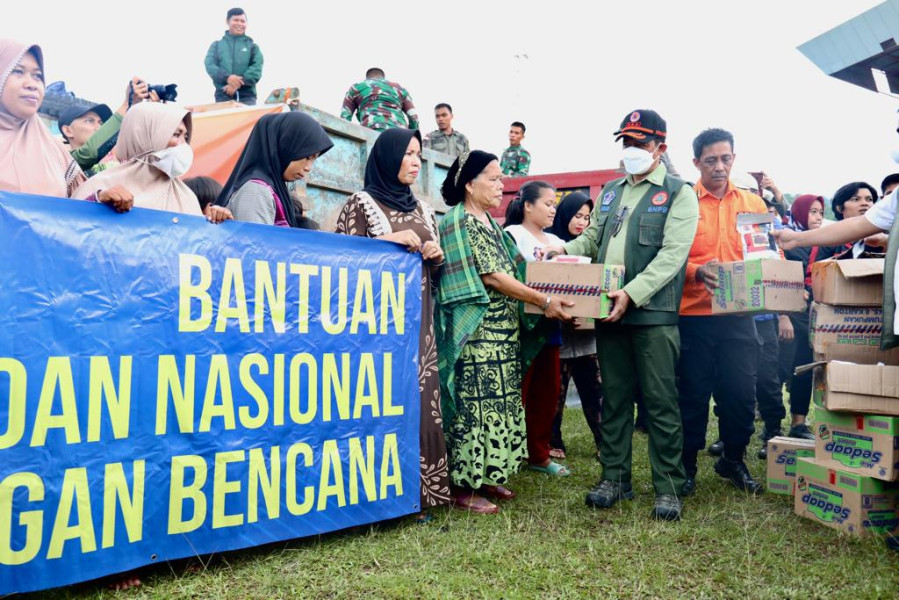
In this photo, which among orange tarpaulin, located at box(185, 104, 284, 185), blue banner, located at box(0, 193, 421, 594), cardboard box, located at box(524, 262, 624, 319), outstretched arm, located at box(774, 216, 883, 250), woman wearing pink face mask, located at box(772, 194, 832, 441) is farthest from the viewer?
orange tarpaulin, located at box(185, 104, 284, 185)

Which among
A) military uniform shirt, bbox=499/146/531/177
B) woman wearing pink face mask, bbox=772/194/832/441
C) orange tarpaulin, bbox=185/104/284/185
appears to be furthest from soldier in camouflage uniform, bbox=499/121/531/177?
orange tarpaulin, bbox=185/104/284/185

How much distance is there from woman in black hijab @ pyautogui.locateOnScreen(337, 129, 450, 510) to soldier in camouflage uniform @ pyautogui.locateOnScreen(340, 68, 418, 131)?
306cm

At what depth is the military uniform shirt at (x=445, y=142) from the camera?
8938 millimetres

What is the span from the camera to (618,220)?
3564mm

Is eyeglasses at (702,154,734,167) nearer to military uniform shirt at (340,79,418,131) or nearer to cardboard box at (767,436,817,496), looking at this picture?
cardboard box at (767,436,817,496)

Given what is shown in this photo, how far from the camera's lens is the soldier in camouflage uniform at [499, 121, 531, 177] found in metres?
9.74

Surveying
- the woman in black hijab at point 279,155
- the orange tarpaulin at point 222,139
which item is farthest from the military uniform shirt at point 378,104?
the woman in black hijab at point 279,155

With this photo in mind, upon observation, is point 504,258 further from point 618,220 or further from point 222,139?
point 222,139

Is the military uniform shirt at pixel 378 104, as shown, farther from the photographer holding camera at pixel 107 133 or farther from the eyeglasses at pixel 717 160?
the eyeglasses at pixel 717 160

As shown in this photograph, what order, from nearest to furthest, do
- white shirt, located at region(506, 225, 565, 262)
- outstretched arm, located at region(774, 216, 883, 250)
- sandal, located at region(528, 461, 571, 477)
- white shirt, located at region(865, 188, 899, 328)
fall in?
white shirt, located at region(865, 188, 899, 328), outstretched arm, located at region(774, 216, 883, 250), sandal, located at region(528, 461, 571, 477), white shirt, located at region(506, 225, 565, 262)

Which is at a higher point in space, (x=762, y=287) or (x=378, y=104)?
(x=378, y=104)

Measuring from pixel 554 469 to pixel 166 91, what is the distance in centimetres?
315

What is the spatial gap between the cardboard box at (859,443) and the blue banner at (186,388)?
1953 mm

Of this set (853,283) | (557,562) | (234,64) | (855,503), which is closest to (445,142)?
(234,64)
